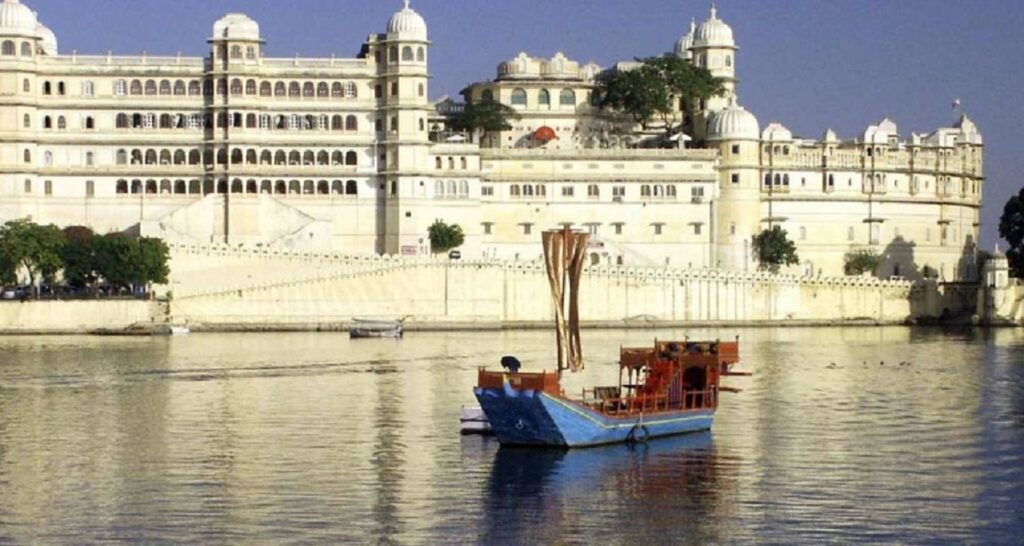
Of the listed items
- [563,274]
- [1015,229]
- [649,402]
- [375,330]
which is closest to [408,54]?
[375,330]

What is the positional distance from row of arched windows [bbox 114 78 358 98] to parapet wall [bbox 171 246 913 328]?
1060cm

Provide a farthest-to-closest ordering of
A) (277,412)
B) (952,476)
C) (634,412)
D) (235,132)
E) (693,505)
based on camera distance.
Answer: (235,132) < (277,412) < (634,412) < (952,476) < (693,505)

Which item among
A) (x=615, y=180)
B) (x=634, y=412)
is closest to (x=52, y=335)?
(x=615, y=180)

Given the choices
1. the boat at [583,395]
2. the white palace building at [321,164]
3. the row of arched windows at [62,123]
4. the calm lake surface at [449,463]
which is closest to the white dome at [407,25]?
the white palace building at [321,164]

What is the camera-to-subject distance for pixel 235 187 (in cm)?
9388

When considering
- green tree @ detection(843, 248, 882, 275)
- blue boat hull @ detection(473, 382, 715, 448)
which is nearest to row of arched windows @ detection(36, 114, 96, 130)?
green tree @ detection(843, 248, 882, 275)

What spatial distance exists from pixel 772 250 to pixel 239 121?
28198 mm

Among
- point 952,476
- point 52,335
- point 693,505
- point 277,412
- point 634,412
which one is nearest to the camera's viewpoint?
point 693,505

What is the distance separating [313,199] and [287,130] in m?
3.64

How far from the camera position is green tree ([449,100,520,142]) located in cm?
10300

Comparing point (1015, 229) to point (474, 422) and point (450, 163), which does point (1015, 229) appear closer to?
point (450, 163)

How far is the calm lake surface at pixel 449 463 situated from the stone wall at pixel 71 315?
56.1ft

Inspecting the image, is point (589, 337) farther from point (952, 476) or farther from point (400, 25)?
point (952, 476)

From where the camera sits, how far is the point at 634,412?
42500 mm
